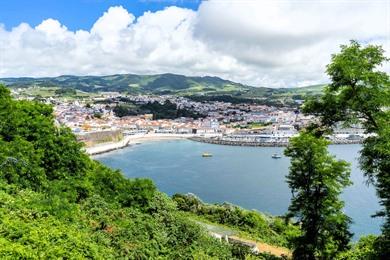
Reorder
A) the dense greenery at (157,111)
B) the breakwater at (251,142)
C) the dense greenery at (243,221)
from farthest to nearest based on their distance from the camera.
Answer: the dense greenery at (157,111) → the breakwater at (251,142) → the dense greenery at (243,221)

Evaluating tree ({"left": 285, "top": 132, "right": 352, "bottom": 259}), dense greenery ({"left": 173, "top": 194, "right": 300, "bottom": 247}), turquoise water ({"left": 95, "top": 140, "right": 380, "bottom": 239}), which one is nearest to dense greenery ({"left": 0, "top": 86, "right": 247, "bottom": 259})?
tree ({"left": 285, "top": 132, "right": 352, "bottom": 259})

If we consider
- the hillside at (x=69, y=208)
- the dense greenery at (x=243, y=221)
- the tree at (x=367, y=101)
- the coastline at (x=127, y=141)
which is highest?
the tree at (x=367, y=101)

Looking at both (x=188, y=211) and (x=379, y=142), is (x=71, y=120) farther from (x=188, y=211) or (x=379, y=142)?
(x=379, y=142)

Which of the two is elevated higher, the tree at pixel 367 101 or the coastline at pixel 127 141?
the tree at pixel 367 101

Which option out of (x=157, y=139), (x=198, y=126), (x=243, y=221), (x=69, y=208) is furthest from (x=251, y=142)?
(x=69, y=208)

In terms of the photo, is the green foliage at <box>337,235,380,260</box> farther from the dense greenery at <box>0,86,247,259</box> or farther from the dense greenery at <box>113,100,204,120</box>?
the dense greenery at <box>113,100,204,120</box>

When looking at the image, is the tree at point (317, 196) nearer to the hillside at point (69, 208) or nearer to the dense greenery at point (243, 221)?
the hillside at point (69, 208)

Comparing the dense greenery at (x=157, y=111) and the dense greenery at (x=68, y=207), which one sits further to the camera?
the dense greenery at (x=157, y=111)

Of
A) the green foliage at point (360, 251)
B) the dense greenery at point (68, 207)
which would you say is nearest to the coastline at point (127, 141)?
the dense greenery at point (68, 207)
